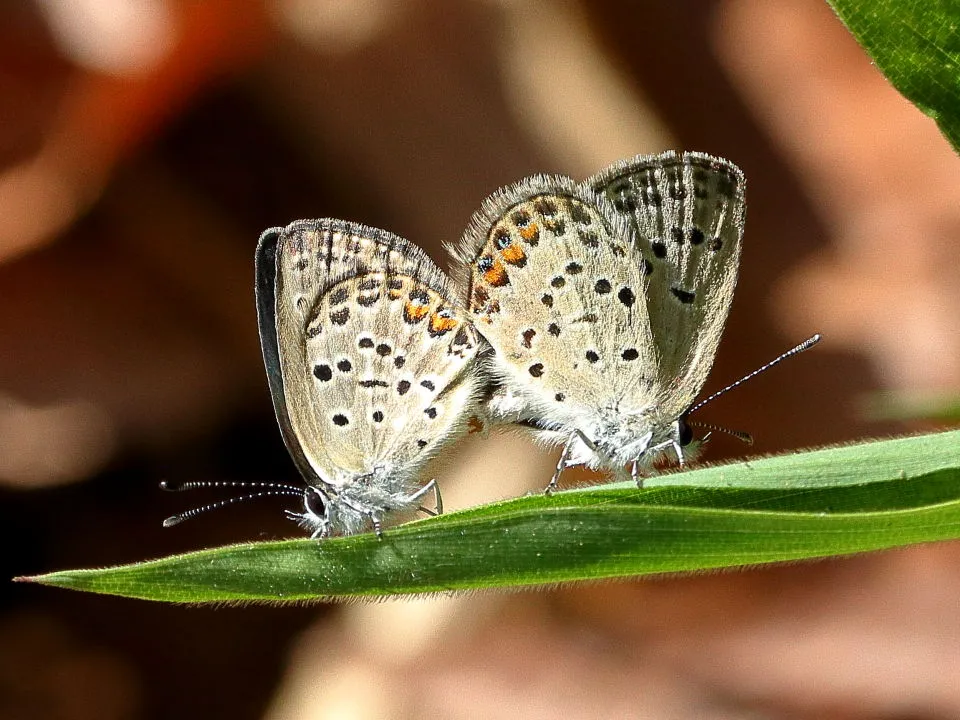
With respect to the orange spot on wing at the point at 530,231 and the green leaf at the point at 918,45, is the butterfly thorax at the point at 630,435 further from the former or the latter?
the green leaf at the point at 918,45

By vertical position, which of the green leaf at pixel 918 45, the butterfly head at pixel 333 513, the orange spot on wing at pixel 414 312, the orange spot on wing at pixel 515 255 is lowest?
the butterfly head at pixel 333 513

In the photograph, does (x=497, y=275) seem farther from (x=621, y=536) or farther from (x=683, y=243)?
(x=621, y=536)

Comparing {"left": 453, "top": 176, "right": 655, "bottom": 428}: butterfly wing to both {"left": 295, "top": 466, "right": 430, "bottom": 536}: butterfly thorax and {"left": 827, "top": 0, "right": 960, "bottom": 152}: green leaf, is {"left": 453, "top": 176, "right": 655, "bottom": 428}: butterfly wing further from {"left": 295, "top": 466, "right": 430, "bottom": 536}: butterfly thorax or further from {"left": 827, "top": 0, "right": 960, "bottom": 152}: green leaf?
{"left": 827, "top": 0, "right": 960, "bottom": 152}: green leaf

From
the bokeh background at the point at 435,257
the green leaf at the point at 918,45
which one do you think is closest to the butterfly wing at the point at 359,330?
the green leaf at the point at 918,45

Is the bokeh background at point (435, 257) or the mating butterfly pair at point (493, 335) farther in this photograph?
the bokeh background at point (435, 257)

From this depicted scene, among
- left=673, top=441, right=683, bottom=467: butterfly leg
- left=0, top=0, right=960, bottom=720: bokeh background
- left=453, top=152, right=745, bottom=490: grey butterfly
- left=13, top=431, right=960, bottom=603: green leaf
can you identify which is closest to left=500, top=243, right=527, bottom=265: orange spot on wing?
left=453, top=152, right=745, bottom=490: grey butterfly

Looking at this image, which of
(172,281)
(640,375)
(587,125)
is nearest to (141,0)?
(172,281)

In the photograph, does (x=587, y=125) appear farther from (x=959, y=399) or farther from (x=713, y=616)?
(x=959, y=399)
